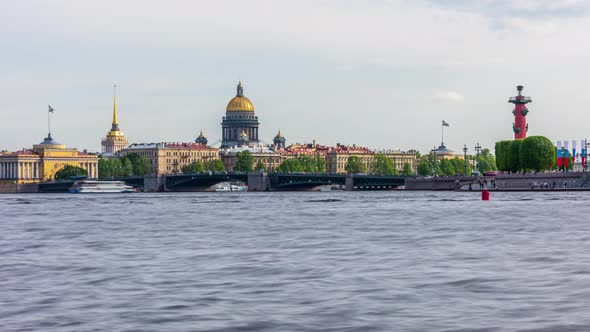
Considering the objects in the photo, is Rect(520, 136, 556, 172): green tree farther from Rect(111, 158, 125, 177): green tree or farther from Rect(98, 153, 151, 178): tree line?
Rect(111, 158, 125, 177): green tree

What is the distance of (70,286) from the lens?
1844 cm

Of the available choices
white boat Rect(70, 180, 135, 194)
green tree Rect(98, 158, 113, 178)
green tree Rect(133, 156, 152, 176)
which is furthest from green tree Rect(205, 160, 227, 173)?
white boat Rect(70, 180, 135, 194)

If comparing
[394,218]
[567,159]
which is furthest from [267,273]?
[567,159]

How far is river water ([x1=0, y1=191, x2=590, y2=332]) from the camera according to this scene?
1454 centimetres

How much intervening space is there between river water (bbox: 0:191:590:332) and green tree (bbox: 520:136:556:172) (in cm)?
7263

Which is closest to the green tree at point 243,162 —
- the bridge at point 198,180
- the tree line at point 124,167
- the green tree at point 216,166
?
the green tree at point 216,166

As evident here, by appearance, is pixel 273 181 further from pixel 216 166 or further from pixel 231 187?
pixel 216 166

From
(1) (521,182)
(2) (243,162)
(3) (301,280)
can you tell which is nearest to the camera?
(3) (301,280)

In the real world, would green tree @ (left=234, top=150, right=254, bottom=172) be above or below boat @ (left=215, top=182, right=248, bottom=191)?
above

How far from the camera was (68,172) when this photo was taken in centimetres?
17638

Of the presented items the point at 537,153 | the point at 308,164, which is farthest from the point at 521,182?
the point at 308,164

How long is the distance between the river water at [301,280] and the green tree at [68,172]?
475 ft

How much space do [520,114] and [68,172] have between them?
78502 millimetres

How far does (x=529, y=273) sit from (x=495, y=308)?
4.35 meters
